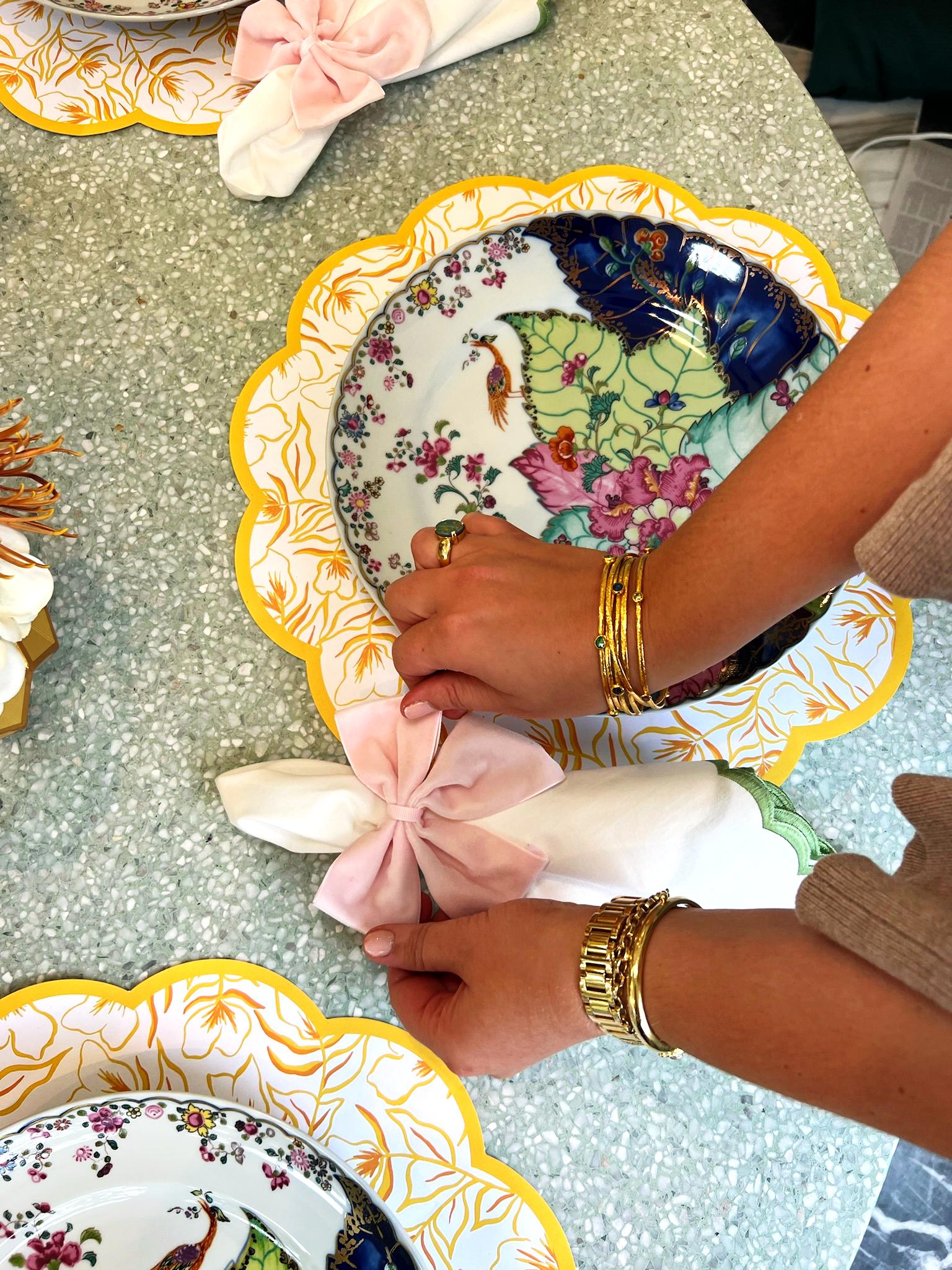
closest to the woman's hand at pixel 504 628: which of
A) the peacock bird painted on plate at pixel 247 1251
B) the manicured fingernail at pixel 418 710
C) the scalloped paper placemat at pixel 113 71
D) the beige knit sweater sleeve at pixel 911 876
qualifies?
the manicured fingernail at pixel 418 710

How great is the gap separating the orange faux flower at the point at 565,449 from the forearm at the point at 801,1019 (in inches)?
15.2

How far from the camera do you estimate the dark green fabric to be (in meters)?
1.40

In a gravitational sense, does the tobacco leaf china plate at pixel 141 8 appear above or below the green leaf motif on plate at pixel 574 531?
above

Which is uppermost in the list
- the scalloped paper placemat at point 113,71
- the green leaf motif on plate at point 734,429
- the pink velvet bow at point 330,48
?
the pink velvet bow at point 330,48

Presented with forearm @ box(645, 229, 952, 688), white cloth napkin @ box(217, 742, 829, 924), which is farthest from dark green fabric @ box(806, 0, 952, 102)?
white cloth napkin @ box(217, 742, 829, 924)

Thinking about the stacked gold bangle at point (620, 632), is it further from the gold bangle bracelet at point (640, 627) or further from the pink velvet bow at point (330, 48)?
Answer: the pink velvet bow at point (330, 48)

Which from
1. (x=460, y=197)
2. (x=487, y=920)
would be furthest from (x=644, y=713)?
(x=460, y=197)

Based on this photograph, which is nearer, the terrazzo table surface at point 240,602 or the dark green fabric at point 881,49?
the terrazzo table surface at point 240,602

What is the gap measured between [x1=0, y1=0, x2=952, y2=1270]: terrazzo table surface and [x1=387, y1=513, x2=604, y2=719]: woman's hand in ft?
0.36

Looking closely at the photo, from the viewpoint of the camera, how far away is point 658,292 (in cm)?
78

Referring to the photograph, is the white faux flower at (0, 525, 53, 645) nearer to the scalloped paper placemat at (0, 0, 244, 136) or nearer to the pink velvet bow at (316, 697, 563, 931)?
the pink velvet bow at (316, 697, 563, 931)

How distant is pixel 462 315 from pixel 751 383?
0.80ft

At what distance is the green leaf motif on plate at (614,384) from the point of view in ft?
2.56

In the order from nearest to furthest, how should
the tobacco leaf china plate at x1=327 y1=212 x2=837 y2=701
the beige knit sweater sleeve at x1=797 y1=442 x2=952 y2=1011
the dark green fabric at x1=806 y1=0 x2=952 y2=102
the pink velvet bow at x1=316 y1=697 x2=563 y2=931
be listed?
the beige knit sweater sleeve at x1=797 y1=442 x2=952 y2=1011 → the pink velvet bow at x1=316 y1=697 x2=563 y2=931 → the tobacco leaf china plate at x1=327 y1=212 x2=837 y2=701 → the dark green fabric at x1=806 y1=0 x2=952 y2=102
